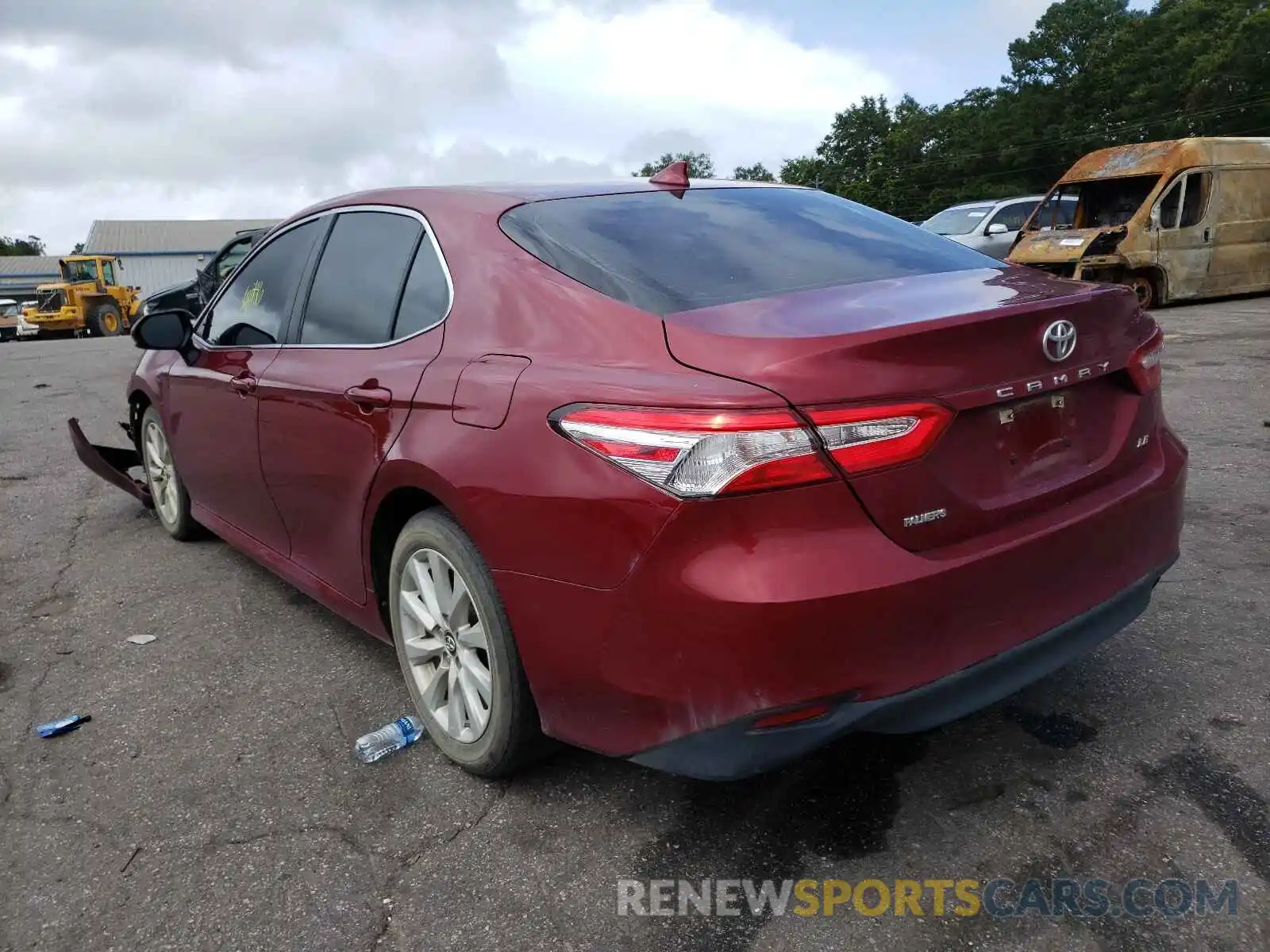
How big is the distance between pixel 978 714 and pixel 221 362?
9.95ft

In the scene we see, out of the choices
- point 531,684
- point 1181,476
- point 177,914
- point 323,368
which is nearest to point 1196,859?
point 1181,476

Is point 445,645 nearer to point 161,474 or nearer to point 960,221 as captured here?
point 161,474

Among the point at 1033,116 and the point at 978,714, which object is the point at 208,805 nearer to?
the point at 978,714

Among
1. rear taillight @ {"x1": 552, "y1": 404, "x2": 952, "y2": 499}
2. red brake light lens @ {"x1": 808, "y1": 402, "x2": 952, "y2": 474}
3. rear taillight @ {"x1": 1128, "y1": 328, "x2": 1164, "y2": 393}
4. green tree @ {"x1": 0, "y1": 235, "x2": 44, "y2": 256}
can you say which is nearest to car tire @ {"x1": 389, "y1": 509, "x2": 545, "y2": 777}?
rear taillight @ {"x1": 552, "y1": 404, "x2": 952, "y2": 499}

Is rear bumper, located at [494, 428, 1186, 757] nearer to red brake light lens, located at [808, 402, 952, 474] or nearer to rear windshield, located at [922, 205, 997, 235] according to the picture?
red brake light lens, located at [808, 402, 952, 474]

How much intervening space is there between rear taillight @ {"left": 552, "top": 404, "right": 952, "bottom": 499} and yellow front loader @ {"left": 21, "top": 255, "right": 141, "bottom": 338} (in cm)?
3248

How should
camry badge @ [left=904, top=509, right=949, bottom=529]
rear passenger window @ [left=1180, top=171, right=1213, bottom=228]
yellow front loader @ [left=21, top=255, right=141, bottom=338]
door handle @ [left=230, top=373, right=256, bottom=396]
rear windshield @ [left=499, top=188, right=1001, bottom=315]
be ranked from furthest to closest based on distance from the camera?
yellow front loader @ [left=21, top=255, right=141, bottom=338] < rear passenger window @ [left=1180, top=171, right=1213, bottom=228] < door handle @ [left=230, top=373, right=256, bottom=396] < rear windshield @ [left=499, top=188, right=1001, bottom=315] < camry badge @ [left=904, top=509, right=949, bottom=529]

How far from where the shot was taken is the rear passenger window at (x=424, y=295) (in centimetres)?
279

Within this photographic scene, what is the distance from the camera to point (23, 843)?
2.57 metres

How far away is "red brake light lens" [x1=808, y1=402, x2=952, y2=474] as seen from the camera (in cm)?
201

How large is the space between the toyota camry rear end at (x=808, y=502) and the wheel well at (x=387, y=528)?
0.45m

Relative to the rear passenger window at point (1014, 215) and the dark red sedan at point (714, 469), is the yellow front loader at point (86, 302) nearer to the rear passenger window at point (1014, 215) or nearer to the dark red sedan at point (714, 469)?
the rear passenger window at point (1014, 215)

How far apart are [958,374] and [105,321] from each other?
112 feet

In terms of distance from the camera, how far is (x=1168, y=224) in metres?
13.8
